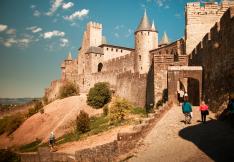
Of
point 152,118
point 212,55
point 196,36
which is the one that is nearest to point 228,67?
point 212,55

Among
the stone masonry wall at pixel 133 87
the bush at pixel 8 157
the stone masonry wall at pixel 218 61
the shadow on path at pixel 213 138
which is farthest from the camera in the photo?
the stone masonry wall at pixel 133 87

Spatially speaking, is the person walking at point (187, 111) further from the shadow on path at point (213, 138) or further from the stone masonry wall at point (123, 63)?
the stone masonry wall at point (123, 63)

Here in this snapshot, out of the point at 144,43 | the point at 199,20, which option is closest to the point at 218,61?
the point at 199,20

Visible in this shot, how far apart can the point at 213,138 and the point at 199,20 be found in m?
15.6

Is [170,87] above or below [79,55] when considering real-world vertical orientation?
below

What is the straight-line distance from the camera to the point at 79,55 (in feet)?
229

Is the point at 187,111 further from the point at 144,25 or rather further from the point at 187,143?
the point at 144,25

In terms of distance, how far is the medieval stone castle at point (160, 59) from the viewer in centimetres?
1773

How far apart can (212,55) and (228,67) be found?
294 centimetres

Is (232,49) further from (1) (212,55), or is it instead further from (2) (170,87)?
(2) (170,87)

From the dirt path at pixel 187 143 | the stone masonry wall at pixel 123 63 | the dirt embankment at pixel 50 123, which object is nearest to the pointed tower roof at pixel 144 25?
the stone masonry wall at pixel 123 63

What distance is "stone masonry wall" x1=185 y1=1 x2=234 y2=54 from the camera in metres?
25.2

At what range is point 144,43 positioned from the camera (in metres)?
49.4

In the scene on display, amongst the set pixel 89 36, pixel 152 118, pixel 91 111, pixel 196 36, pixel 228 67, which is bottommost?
pixel 91 111
